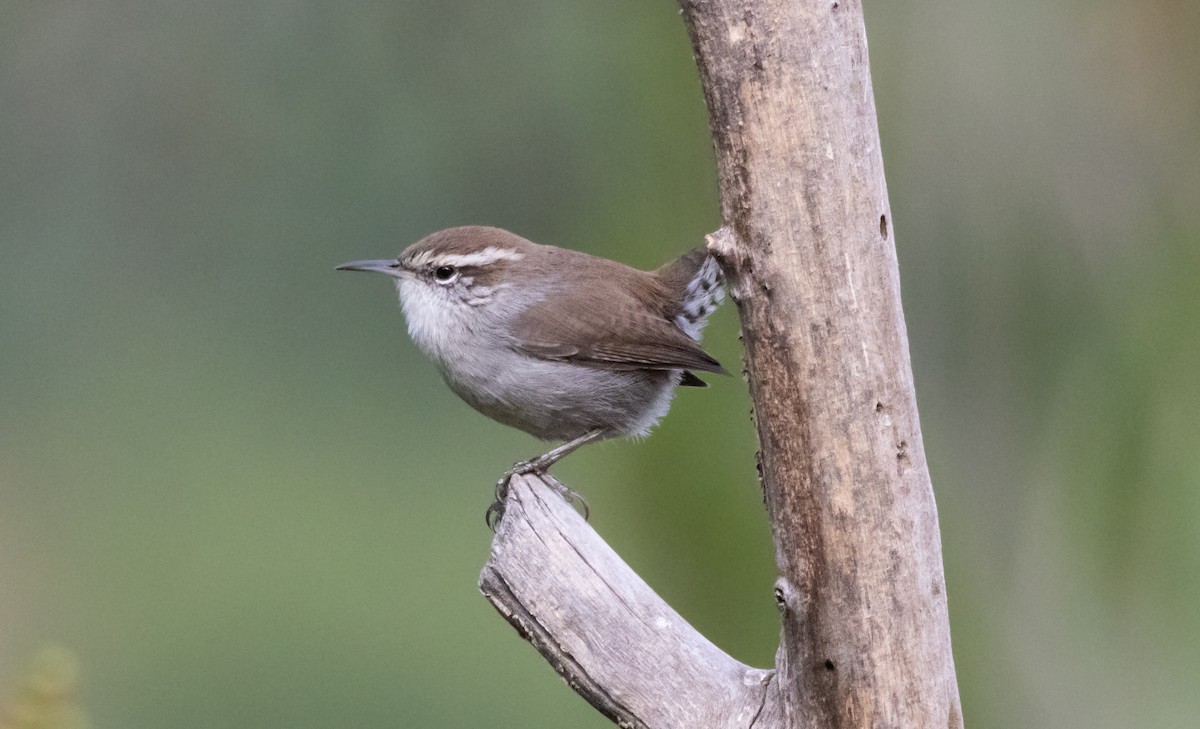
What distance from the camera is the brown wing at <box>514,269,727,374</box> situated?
10.6ft

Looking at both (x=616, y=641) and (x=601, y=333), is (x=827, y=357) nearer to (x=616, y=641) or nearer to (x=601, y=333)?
(x=616, y=641)

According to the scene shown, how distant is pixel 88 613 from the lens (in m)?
5.52

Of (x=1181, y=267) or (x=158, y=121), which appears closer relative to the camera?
(x=1181, y=267)

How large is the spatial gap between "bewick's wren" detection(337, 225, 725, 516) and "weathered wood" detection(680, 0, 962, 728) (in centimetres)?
93

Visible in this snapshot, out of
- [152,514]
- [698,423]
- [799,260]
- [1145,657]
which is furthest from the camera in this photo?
[152,514]

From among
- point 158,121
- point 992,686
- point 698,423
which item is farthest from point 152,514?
point 992,686

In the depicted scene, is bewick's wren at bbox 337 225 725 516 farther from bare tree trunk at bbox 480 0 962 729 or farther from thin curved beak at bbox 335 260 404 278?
bare tree trunk at bbox 480 0 962 729

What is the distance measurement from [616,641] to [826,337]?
758mm

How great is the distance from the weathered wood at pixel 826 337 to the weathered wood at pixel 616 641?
0.81 ft

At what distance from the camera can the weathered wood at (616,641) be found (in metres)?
2.37

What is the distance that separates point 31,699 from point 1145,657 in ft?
12.9

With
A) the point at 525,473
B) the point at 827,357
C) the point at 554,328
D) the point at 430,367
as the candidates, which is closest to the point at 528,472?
the point at 525,473

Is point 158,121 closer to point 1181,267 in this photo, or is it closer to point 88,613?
point 88,613

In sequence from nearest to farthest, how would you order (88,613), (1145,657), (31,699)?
(31,699) < (1145,657) < (88,613)
